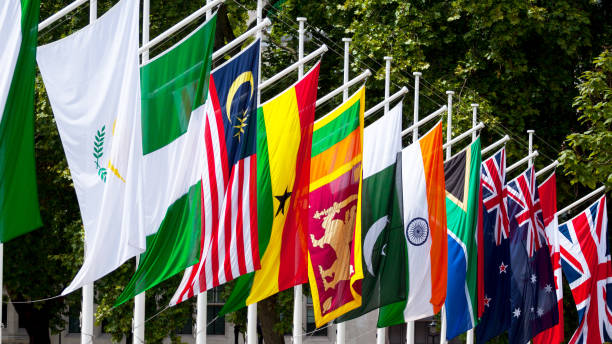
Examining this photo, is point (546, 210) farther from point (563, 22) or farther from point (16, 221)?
point (16, 221)

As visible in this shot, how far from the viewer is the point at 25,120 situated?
15.2 m

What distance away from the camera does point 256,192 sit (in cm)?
1930

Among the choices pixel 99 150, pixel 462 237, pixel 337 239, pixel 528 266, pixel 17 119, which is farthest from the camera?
pixel 528 266

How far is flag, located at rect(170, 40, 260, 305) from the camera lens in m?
18.2

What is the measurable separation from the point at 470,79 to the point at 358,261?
1335 centimetres

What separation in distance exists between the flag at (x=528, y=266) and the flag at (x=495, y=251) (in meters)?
0.49

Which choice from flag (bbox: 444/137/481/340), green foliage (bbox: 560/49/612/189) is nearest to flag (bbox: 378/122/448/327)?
flag (bbox: 444/137/481/340)

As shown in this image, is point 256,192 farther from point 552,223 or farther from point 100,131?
point 552,223

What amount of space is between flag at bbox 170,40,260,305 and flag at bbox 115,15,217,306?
15.4 inches

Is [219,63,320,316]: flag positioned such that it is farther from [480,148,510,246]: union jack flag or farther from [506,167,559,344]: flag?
[506,167,559,344]: flag

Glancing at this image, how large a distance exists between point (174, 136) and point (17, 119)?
307 cm

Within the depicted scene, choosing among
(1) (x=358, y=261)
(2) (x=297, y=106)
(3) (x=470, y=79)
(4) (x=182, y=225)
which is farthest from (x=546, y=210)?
(4) (x=182, y=225)

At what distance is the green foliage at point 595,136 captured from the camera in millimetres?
31062

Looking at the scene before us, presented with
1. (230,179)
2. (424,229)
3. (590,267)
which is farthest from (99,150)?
(590,267)
